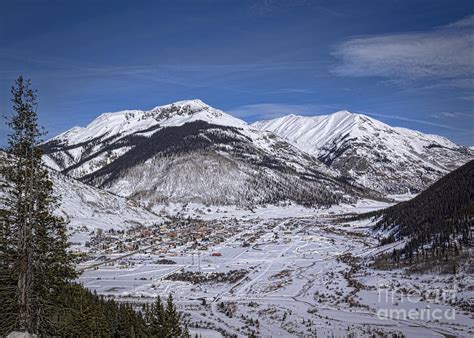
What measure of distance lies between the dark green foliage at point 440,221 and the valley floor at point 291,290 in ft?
23.9

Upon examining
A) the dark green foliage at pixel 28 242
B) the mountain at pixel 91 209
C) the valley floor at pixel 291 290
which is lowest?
the valley floor at pixel 291 290

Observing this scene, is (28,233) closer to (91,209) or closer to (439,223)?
(439,223)

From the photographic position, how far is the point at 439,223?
70938 millimetres

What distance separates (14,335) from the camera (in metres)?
15.6

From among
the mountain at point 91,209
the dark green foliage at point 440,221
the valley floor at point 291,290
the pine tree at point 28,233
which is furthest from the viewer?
the mountain at point 91,209

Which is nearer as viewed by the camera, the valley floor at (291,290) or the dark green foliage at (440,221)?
the valley floor at (291,290)

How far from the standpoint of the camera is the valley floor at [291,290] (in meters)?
40.7

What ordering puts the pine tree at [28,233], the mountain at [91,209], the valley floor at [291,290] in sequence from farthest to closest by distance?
the mountain at [91,209] < the valley floor at [291,290] < the pine tree at [28,233]

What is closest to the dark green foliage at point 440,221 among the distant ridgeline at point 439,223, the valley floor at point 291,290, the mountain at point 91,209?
A: the distant ridgeline at point 439,223

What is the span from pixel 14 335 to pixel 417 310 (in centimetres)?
3927

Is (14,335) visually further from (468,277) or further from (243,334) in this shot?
(468,277)

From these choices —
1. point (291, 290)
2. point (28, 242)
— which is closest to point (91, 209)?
point (291, 290)

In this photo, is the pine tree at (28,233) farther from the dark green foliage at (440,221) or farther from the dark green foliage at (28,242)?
the dark green foliage at (440,221)

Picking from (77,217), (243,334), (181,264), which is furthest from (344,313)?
(77,217)
